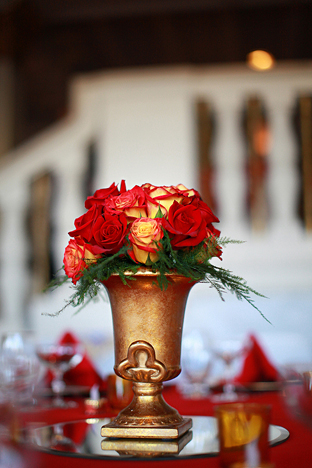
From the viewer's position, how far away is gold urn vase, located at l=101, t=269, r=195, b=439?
672 millimetres

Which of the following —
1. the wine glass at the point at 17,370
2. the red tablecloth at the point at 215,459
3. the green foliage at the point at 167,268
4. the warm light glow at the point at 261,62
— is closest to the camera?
the red tablecloth at the point at 215,459

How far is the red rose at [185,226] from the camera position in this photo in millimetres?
657

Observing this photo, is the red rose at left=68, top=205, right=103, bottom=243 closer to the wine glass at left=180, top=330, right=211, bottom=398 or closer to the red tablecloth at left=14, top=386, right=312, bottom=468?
the red tablecloth at left=14, top=386, right=312, bottom=468

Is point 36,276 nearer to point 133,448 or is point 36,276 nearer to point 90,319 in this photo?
point 90,319

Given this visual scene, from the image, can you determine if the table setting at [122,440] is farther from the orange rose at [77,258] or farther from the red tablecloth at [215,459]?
the orange rose at [77,258]

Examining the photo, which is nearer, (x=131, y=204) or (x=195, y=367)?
(x=131, y=204)

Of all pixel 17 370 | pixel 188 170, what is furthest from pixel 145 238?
pixel 188 170

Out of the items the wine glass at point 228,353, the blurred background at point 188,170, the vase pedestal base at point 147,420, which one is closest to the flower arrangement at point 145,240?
the vase pedestal base at point 147,420

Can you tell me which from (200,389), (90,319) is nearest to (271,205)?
(90,319)

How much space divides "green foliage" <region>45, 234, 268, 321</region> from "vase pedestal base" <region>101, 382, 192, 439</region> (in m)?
0.14

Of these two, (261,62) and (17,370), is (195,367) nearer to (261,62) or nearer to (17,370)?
(17,370)

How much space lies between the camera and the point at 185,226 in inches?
25.9

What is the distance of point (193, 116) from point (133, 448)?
2561 millimetres

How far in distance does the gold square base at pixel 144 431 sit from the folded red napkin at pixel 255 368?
25.0 inches
